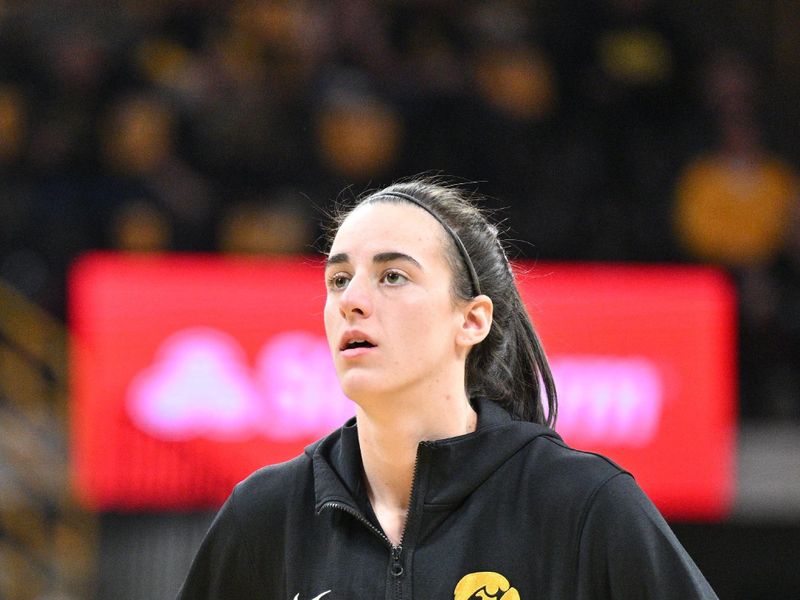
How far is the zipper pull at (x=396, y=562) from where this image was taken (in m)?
3.12

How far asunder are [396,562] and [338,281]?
70 centimetres

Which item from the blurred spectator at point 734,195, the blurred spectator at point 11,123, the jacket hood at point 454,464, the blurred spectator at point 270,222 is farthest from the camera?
the blurred spectator at point 11,123

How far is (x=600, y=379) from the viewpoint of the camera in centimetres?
847

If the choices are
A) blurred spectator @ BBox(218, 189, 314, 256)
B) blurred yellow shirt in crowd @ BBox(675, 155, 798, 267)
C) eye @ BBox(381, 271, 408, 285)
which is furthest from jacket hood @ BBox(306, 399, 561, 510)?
blurred yellow shirt in crowd @ BBox(675, 155, 798, 267)

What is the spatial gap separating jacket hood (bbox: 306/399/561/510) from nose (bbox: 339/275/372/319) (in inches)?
13.4

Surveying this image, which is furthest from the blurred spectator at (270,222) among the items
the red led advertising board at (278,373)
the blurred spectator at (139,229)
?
the red led advertising board at (278,373)

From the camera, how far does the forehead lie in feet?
11.0

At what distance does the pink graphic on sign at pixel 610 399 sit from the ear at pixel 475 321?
5.00 metres

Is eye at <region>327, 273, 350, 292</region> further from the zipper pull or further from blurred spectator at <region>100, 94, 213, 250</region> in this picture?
blurred spectator at <region>100, 94, 213, 250</region>

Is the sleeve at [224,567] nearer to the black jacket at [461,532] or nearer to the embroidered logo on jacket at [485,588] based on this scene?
the black jacket at [461,532]

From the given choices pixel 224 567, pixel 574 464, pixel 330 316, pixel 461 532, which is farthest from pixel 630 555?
pixel 224 567

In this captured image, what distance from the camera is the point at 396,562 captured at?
10.3 ft

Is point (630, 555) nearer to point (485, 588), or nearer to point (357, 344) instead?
point (485, 588)

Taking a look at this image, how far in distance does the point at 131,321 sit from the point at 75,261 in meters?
0.80
